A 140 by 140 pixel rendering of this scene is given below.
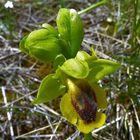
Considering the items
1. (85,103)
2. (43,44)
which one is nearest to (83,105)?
(85,103)

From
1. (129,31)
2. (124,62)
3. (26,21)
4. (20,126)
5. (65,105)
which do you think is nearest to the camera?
(65,105)

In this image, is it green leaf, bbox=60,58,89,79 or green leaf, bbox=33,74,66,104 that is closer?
green leaf, bbox=60,58,89,79

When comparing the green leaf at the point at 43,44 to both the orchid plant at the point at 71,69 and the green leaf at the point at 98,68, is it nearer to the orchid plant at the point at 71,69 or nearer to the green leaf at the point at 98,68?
the orchid plant at the point at 71,69

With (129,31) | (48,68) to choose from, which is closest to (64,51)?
(48,68)

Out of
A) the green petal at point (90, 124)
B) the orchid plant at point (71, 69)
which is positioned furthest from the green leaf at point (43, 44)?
the green petal at point (90, 124)

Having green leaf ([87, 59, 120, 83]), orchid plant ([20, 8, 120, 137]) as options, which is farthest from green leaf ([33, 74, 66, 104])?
green leaf ([87, 59, 120, 83])

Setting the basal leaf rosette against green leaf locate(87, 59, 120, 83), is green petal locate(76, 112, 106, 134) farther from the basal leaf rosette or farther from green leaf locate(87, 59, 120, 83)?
green leaf locate(87, 59, 120, 83)

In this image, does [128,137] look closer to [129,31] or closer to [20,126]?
[20,126]
